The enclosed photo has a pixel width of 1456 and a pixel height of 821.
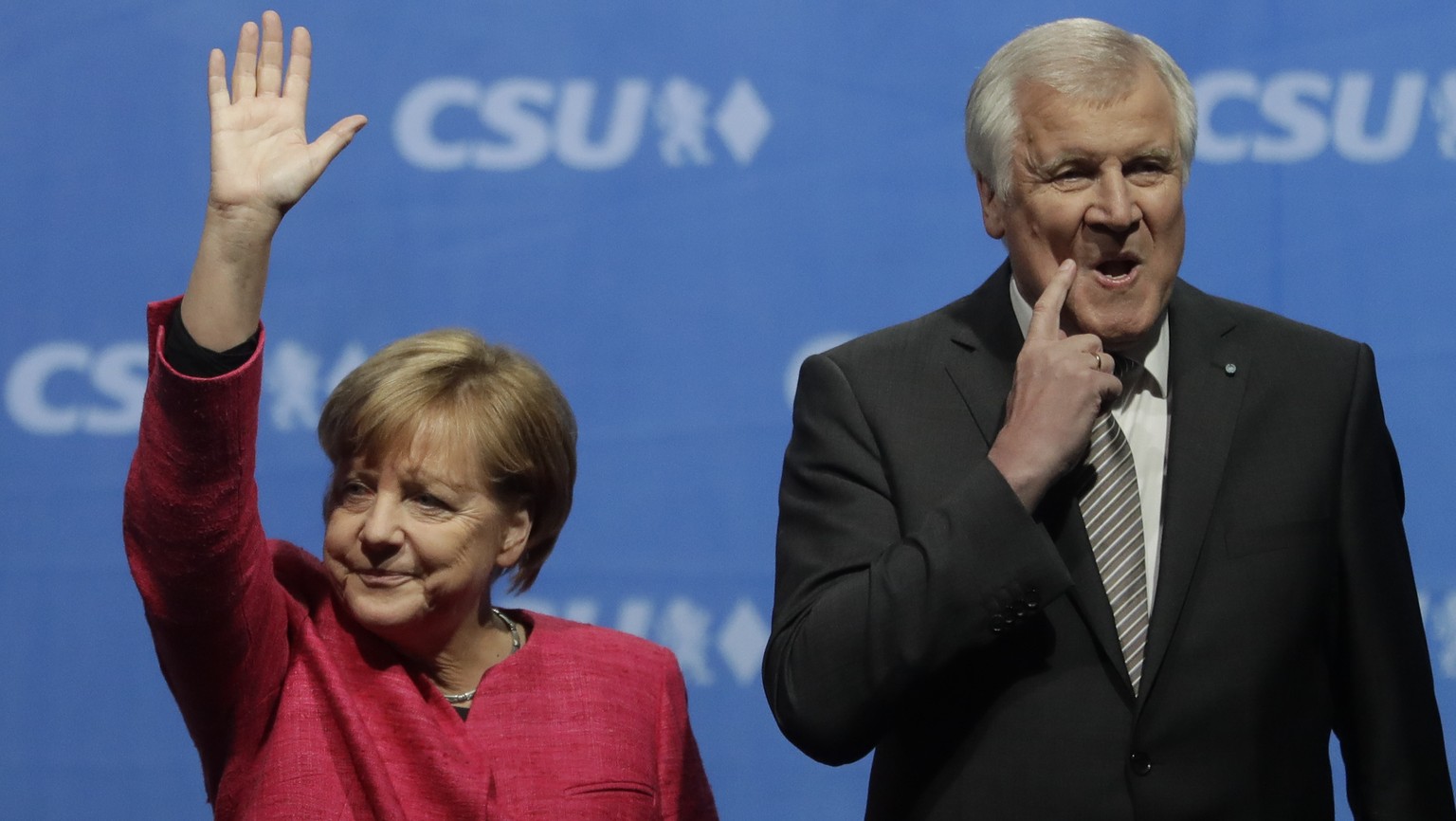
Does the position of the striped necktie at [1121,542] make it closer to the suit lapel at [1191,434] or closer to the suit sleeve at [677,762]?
the suit lapel at [1191,434]

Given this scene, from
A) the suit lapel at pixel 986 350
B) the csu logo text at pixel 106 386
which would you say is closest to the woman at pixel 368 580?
the suit lapel at pixel 986 350

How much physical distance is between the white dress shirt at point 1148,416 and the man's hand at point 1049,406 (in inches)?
4.0

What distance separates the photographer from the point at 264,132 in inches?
61.4

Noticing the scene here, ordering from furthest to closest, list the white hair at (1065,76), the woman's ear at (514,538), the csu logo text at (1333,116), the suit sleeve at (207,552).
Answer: the csu logo text at (1333,116) < the woman's ear at (514,538) < the white hair at (1065,76) < the suit sleeve at (207,552)

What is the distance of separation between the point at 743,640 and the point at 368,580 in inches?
37.6

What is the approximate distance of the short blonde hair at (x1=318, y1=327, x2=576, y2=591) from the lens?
1768 mm

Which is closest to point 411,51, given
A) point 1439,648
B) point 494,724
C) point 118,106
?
point 118,106

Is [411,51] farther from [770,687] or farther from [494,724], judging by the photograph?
[770,687]

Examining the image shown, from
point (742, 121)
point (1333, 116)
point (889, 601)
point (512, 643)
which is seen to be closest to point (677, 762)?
point (512, 643)

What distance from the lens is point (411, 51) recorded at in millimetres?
2643

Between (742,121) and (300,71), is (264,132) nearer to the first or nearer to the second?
(300,71)

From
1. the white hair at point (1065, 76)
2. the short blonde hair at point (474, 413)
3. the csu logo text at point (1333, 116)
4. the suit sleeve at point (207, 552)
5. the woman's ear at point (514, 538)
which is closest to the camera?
the suit sleeve at point (207, 552)

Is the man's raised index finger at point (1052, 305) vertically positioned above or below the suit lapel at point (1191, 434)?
above

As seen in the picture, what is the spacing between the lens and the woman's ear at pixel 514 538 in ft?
6.13
